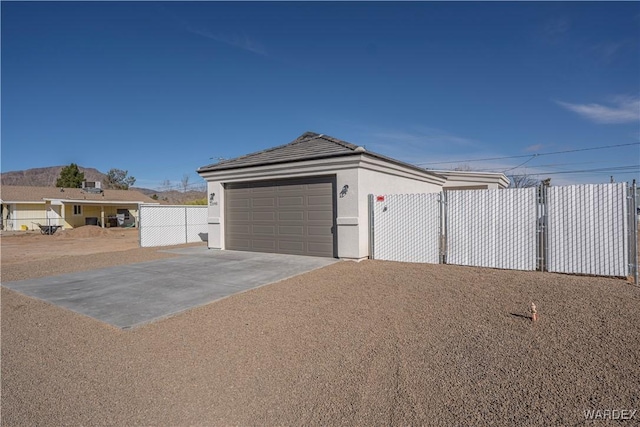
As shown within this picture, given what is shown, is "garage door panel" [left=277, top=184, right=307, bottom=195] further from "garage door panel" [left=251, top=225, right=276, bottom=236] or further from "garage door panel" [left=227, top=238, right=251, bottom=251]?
"garage door panel" [left=227, top=238, right=251, bottom=251]

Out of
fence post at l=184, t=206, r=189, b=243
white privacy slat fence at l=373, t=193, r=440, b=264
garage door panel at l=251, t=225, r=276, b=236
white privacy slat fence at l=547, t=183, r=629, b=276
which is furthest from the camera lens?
fence post at l=184, t=206, r=189, b=243

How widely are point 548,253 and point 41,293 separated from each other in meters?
11.3

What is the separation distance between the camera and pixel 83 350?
4383 millimetres

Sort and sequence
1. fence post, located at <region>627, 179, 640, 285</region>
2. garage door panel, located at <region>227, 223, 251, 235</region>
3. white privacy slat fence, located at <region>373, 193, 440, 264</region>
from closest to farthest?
1. fence post, located at <region>627, 179, 640, 285</region>
2. white privacy slat fence, located at <region>373, 193, 440, 264</region>
3. garage door panel, located at <region>227, 223, 251, 235</region>

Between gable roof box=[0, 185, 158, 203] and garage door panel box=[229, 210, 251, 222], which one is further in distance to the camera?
gable roof box=[0, 185, 158, 203]

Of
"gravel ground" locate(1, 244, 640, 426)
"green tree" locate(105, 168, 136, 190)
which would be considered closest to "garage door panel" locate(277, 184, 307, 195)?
"gravel ground" locate(1, 244, 640, 426)

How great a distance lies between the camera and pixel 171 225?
19031 mm

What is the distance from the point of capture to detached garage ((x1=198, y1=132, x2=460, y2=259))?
10.6 m

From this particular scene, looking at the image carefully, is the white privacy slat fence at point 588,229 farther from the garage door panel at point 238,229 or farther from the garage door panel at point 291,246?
the garage door panel at point 238,229

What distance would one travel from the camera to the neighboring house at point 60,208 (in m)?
32.4

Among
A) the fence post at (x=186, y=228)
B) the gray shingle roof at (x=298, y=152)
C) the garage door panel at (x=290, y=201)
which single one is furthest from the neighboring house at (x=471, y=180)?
the fence post at (x=186, y=228)

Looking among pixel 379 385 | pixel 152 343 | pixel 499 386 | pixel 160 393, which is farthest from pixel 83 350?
pixel 499 386

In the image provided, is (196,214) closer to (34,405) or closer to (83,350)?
(83,350)

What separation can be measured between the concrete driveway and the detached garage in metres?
0.92
